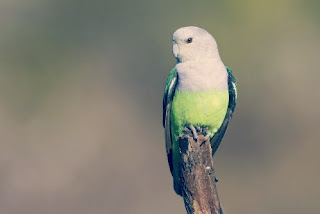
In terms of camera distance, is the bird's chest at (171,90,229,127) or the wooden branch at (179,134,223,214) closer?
the wooden branch at (179,134,223,214)

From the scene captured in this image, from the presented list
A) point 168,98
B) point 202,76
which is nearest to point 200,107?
point 202,76

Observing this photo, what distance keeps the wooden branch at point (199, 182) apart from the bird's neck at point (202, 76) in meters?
0.94

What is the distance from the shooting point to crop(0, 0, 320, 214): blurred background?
17.1 meters

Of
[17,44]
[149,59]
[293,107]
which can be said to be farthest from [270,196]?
[17,44]

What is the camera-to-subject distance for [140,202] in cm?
1636

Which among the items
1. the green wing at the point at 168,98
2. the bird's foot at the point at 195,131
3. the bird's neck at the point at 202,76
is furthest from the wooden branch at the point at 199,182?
the green wing at the point at 168,98

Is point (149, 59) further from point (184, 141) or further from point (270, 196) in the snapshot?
point (184, 141)

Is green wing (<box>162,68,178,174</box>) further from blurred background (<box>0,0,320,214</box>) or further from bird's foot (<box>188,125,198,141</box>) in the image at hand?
blurred background (<box>0,0,320,214</box>)

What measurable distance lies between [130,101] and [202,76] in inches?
415

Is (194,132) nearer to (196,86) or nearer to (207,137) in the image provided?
(207,137)

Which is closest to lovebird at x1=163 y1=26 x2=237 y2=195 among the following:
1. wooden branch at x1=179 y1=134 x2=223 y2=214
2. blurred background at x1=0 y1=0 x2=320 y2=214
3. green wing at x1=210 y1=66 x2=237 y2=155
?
green wing at x1=210 y1=66 x2=237 y2=155

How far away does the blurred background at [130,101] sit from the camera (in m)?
17.1

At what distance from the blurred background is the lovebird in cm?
745

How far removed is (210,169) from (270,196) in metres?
9.78
